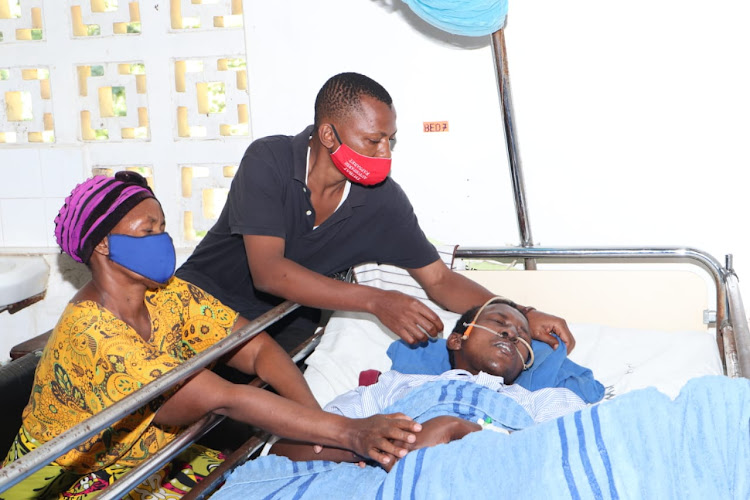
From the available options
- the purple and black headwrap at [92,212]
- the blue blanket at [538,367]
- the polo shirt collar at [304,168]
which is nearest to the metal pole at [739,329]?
the blue blanket at [538,367]

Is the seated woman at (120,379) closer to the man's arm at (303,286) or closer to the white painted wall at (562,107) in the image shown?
the man's arm at (303,286)

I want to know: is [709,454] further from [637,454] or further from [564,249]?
[564,249]

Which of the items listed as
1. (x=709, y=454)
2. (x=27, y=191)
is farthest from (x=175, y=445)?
(x=27, y=191)

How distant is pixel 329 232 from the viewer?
260 centimetres

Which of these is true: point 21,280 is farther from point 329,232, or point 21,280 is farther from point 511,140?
point 511,140

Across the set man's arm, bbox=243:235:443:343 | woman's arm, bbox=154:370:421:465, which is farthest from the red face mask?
woman's arm, bbox=154:370:421:465

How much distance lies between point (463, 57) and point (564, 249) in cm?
90

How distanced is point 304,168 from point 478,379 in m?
0.88

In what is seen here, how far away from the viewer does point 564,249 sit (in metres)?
2.96

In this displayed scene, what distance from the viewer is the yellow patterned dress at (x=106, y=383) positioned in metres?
1.74

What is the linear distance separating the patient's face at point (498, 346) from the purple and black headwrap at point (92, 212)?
106 centimetres

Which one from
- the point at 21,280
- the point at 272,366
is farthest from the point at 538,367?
the point at 21,280

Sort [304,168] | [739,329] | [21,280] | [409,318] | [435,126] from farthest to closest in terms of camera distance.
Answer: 1. [21,280]
2. [435,126]
3. [304,168]
4. [409,318]
5. [739,329]

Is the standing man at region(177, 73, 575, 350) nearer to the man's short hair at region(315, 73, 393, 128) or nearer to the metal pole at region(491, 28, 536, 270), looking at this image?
the man's short hair at region(315, 73, 393, 128)
